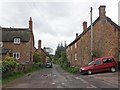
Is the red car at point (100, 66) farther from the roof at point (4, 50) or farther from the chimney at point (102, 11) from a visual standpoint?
the roof at point (4, 50)

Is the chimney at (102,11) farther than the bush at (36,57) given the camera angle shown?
No

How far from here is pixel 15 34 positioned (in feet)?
181

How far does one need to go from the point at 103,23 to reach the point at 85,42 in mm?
4946

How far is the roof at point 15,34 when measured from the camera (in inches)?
2125

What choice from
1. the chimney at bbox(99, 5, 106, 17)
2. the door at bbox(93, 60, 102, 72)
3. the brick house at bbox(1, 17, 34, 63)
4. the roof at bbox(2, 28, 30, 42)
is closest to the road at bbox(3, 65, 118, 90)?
the door at bbox(93, 60, 102, 72)

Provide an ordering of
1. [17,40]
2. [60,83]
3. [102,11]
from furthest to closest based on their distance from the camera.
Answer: [17,40]
[102,11]
[60,83]

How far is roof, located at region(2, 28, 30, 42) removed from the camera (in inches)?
2125

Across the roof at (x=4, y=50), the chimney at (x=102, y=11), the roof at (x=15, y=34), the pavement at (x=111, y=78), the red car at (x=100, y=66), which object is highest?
the chimney at (x=102, y=11)

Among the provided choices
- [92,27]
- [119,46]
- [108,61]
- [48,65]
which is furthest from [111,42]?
[48,65]

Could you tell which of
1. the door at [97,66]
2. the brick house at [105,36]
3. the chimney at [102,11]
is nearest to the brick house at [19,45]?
the brick house at [105,36]

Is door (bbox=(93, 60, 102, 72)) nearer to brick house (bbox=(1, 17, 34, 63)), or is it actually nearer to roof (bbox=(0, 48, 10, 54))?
brick house (bbox=(1, 17, 34, 63))

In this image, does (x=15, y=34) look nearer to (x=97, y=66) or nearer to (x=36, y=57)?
(x=36, y=57)

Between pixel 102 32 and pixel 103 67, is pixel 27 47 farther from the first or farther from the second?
pixel 103 67

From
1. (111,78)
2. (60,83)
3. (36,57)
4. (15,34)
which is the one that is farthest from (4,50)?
(60,83)
